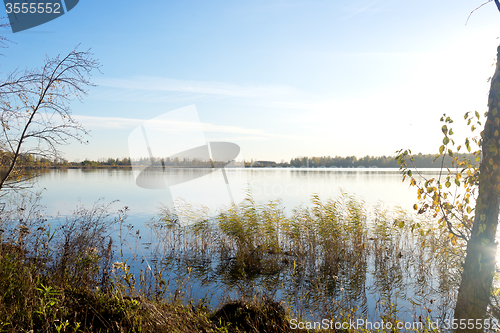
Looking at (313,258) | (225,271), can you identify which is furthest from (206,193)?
(313,258)

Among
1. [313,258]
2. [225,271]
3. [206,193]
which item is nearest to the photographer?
[225,271]

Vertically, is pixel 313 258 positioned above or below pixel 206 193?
below

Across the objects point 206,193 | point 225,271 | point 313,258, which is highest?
point 206,193

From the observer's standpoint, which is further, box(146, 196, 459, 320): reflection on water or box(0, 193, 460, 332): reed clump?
box(146, 196, 459, 320): reflection on water

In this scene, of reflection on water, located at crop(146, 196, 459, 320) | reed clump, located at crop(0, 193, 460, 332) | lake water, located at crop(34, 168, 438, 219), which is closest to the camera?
reed clump, located at crop(0, 193, 460, 332)

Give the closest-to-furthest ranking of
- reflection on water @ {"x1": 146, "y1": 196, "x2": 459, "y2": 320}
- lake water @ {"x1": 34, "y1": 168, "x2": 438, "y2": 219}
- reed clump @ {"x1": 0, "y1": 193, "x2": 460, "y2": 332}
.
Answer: reed clump @ {"x1": 0, "y1": 193, "x2": 460, "y2": 332} → reflection on water @ {"x1": 146, "y1": 196, "x2": 459, "y2": 320} → lake water @ {"x1": 34, "y1": 168, "x2": 438, "y2": 219}

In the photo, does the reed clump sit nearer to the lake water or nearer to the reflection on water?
the reflection on water

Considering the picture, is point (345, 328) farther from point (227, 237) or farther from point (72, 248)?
point (227, 237)

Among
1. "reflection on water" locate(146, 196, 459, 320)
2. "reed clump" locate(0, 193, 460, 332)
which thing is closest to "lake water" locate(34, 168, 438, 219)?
"reflection on water" locate(146, 196, 459, 320)

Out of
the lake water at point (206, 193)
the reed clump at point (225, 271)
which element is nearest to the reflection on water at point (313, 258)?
the reed clump at point (225, 271)

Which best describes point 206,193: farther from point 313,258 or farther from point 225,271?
point 313,258

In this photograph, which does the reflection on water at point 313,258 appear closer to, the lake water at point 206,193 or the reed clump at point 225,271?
the reed clump at point 225,271

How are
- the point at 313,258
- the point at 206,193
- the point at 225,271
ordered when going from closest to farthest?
the point at 225,271 < the point at 313,258 < the point at 206,193

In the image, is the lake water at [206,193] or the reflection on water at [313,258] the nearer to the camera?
the reflection on water at [313,258]
